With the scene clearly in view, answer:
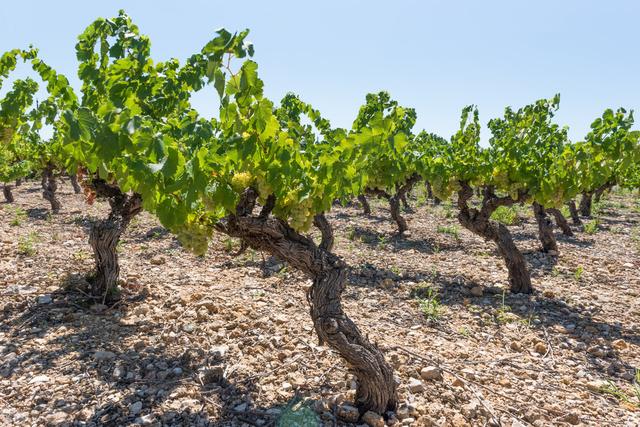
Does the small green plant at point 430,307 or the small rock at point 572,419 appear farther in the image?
the small green plant at point 430,307

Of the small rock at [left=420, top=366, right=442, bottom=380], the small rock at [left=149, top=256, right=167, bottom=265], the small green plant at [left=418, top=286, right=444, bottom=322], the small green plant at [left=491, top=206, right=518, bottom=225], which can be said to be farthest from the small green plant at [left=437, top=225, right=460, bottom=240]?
the small rock at [left=420, top=366, right=442, bottom=380]

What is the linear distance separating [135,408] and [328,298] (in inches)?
70.3

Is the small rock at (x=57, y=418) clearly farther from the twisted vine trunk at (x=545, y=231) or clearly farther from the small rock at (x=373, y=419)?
the twisted vine trunk at (x=545, y=231)

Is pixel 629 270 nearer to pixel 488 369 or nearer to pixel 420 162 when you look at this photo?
pixel 420 162

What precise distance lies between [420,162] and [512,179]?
4.01 metres

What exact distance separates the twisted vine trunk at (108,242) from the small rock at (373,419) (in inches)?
153

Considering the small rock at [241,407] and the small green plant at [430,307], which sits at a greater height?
the small green plant at [430,307]

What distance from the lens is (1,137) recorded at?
6211mm

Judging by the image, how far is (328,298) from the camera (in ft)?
11.9

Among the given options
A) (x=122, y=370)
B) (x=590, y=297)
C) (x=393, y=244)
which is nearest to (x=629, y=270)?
(x=590, y=297)

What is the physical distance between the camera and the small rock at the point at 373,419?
349 cm

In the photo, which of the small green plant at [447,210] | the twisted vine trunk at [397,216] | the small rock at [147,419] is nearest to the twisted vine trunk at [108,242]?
the small rock at [147,419]

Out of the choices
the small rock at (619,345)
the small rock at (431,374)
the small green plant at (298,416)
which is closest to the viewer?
the small green plant at (298,416)

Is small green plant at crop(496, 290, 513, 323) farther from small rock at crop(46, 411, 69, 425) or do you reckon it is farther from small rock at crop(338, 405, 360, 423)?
small rock at crop(46, 411, 69, 425)
